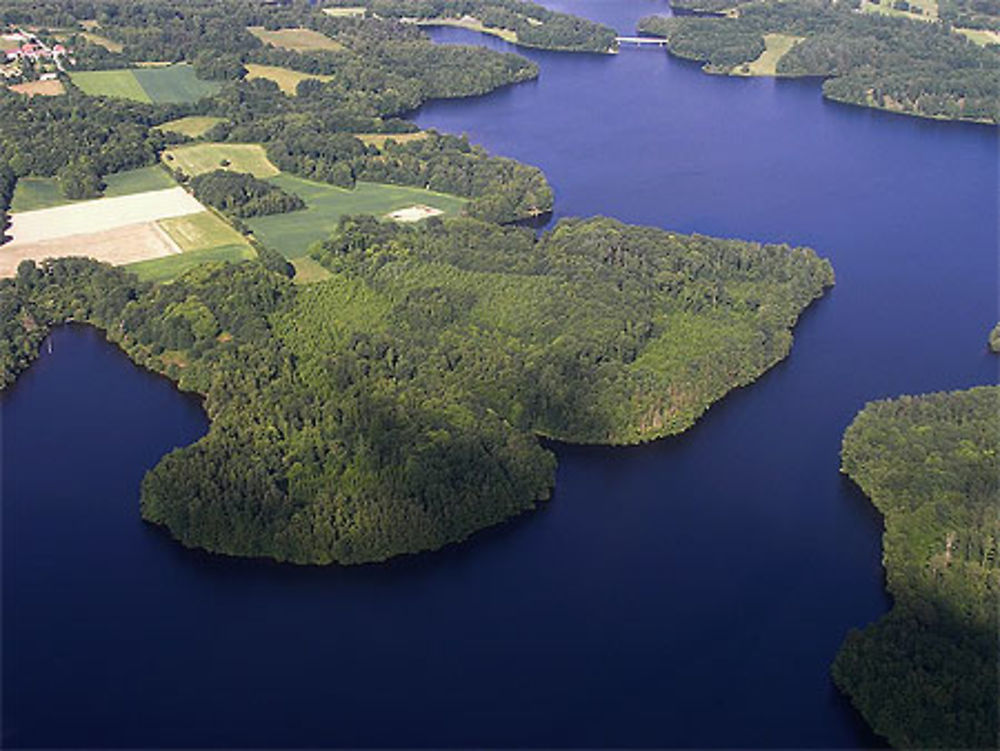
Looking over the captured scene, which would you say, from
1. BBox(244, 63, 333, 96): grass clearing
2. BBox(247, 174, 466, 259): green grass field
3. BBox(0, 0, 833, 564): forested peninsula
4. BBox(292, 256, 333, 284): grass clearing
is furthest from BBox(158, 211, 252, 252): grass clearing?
BBox(244, 63, 333, 96): grass clearing

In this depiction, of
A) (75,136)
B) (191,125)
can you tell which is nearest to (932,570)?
(75,136)

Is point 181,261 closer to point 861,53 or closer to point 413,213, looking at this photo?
point 413,213

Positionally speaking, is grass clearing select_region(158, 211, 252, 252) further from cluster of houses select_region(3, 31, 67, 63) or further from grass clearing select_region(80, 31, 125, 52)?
grass clearing select_region(80, 31, 125, 52)

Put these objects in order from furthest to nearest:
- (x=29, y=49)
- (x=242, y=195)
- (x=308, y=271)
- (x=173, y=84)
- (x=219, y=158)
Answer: (x=29, y=49) → (x=173, y=84) → (x=219, y=158) → (x=242, y=195) → (x=308, y=271)

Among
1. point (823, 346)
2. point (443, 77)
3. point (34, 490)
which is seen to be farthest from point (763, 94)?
point (34, 490)

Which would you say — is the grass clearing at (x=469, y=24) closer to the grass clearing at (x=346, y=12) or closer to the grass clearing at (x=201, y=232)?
the grass clearing at (x=346, y=12)

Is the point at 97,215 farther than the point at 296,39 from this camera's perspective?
No

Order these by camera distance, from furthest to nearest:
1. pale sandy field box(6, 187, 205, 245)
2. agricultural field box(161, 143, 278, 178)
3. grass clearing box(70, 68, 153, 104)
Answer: grass clearing box(70, 68, 153, 104), agricultural field box(161, 143, 278, 178), pale sandy field box(6, 187, 205, 245)
